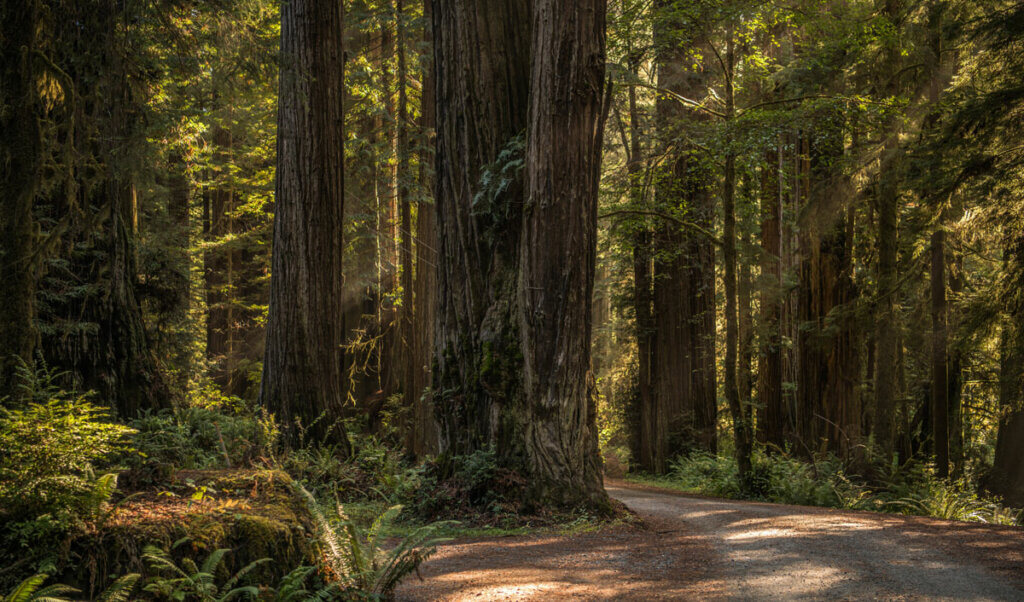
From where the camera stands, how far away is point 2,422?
11.6 feet

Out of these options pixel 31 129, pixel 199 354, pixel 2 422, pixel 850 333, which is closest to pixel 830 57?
pixel 850 333

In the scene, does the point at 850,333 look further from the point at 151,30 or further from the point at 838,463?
the point at 151,30

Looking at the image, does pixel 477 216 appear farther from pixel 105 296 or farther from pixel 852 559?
pixel 105 296

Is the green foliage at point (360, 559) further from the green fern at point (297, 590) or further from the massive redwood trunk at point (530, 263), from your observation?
the massive redwood trunk at point (530, 263)

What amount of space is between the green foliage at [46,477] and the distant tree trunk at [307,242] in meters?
7.15

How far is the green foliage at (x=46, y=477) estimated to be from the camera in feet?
10.8

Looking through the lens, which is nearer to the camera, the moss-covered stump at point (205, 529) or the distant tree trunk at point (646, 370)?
the moss-covered stump at point (205, 529)

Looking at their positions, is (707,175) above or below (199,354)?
above

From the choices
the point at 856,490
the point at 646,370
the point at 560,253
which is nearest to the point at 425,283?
the point at 646,370

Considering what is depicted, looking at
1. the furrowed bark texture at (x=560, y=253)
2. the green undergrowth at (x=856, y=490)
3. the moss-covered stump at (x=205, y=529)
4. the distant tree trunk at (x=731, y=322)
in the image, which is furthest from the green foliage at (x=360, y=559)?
the distant tree trunk at (x=731, y=322)

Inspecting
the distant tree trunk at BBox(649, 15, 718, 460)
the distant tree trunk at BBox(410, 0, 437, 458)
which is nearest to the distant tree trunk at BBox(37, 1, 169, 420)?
the distant tree trunk at BBox(410, 0, 437, 458)

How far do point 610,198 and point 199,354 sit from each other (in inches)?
502

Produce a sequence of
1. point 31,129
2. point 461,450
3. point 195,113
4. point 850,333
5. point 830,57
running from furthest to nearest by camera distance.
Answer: point 850,333 → point 830,57 → point 195,113 → point 461,450 → point 31,129

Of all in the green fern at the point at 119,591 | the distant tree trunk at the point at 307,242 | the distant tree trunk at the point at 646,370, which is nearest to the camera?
the green fern at the point at 119,591
